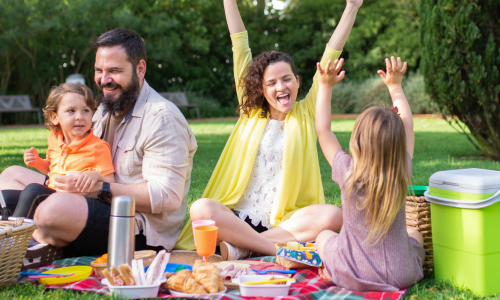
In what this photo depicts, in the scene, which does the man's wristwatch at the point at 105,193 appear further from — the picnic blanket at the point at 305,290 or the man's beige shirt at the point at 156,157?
the picnic blanket at the point at 305,290

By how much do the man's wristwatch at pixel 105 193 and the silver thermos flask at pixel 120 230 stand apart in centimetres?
44

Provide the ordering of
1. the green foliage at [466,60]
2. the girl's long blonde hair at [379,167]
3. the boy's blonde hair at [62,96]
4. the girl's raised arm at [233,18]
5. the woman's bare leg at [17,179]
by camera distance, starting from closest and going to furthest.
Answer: the girl's long blonde hair at [379,167] → the boy's blonde hair at [62,96] → the woman's bare leg at [17,179] → the girl's raised arm at [233,18] → the green foliage at [466,60]

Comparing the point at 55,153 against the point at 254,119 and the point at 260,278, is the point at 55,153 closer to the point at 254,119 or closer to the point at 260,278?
the point at 254,119

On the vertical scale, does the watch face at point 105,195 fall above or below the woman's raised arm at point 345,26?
below

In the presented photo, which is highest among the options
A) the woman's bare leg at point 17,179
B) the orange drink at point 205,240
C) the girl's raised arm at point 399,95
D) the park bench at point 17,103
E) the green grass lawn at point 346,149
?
the park bench at point 17,103

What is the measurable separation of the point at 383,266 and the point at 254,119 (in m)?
1.53

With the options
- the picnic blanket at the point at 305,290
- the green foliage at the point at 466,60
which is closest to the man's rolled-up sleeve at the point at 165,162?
the picnic blanket at the point at 305,290

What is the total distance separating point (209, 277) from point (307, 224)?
1.00 m

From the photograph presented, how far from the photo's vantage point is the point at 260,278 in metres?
2.66

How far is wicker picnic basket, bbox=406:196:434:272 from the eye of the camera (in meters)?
3.09

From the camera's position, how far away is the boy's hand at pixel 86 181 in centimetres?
296

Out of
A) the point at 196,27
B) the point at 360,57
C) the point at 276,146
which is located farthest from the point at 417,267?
the point at 360,57

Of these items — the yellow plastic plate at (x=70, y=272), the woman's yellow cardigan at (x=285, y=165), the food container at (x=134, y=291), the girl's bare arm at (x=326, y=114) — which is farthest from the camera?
the woman's yellow cardigan at (x=285, y=165)

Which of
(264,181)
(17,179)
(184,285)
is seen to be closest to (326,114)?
(264,181)
